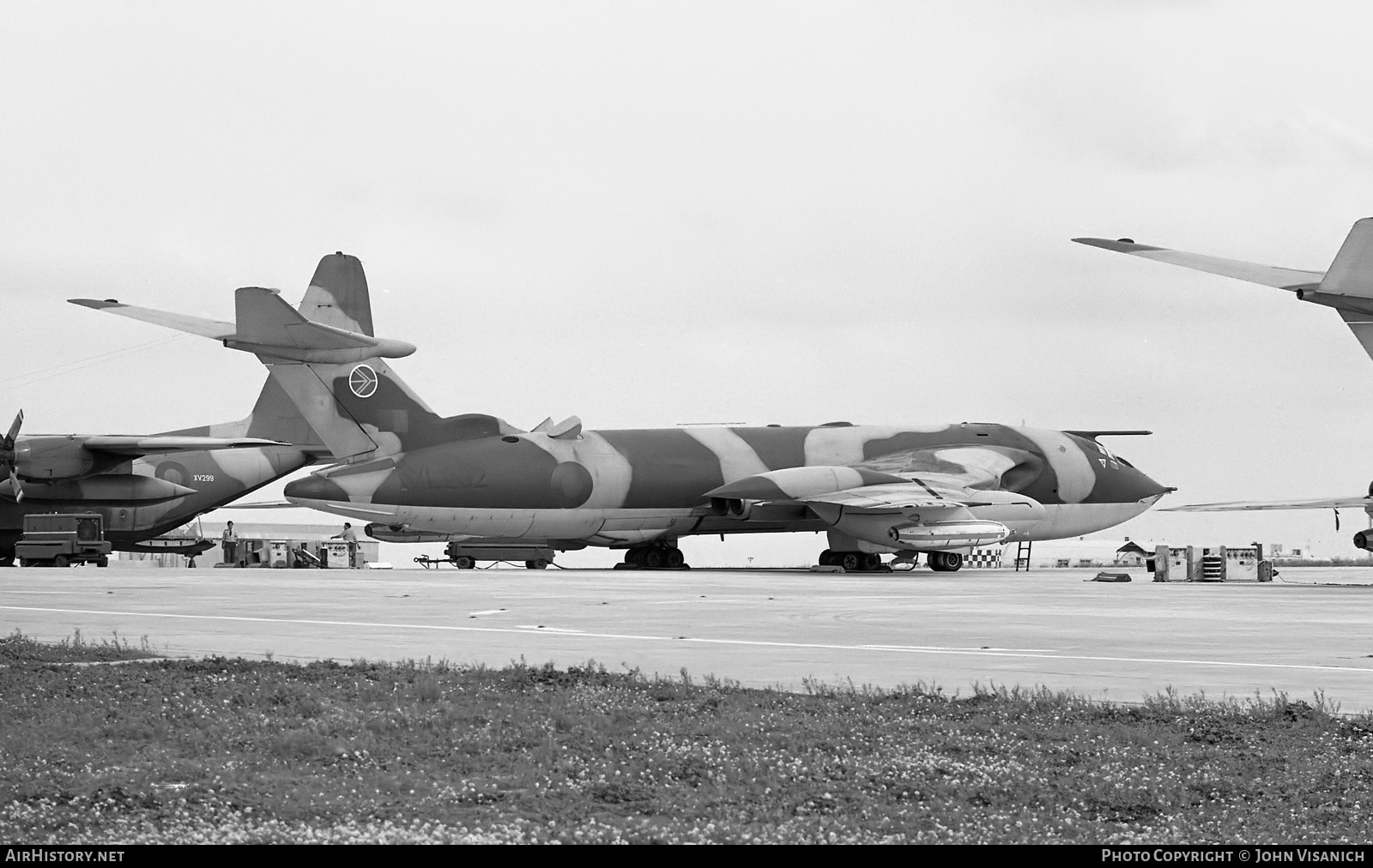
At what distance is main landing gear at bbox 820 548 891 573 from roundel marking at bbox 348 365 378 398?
602 inches

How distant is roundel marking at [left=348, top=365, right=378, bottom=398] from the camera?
145 ft

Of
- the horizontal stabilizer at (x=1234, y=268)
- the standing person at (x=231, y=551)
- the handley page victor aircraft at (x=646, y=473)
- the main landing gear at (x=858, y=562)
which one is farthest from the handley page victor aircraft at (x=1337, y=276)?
the standing person at (x=231, y=551)

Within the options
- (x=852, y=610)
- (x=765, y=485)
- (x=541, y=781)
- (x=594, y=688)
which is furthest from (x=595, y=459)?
(x=541, y=781)

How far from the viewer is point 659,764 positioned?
8.61 m

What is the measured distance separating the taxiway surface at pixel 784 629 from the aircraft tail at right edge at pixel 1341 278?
3.10m

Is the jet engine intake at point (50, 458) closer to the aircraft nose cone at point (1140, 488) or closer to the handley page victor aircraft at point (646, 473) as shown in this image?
the handley page victor aircraft at point (646, 473)

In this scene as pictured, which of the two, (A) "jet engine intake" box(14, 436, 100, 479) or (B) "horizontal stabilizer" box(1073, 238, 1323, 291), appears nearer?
(B) "horizontal stabilizer" box(1073, 238, 1323, 291)

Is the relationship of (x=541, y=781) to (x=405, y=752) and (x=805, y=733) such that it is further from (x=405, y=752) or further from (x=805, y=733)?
(x=805, y=733)

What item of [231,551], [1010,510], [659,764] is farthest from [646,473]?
[659,764]

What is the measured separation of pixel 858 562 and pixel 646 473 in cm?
724

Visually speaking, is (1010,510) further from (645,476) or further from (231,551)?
(231,551)

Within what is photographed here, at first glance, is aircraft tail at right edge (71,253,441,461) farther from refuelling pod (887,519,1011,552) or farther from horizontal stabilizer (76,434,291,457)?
refuelling pod (887,519,1011,552)

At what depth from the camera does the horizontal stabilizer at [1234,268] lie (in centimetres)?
1334

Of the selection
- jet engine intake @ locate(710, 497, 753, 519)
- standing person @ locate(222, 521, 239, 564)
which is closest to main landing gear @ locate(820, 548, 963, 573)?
jet engine intake @ locate(710, 497, 753, 519)
